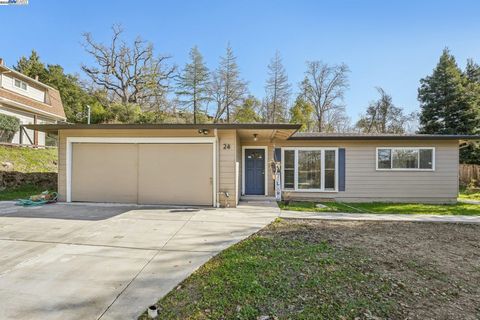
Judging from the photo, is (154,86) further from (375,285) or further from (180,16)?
(375,285)

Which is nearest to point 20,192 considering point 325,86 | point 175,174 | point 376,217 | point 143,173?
point 143,173

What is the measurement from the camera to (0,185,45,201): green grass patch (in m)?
8.92

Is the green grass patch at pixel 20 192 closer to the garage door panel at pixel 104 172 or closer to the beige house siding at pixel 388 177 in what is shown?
the garage door panel at pixel 104 172

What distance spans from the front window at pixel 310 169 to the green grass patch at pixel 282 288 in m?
5.62

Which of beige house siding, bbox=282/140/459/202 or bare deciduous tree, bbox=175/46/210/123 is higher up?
bare deciduous tree, bbox=175/46/210/123

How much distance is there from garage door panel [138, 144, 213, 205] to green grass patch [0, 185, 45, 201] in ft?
15.3

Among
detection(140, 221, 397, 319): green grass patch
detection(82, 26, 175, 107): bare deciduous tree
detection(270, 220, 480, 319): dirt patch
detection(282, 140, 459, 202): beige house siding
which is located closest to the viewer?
detection(140, 221, 397, 319): green grass patch

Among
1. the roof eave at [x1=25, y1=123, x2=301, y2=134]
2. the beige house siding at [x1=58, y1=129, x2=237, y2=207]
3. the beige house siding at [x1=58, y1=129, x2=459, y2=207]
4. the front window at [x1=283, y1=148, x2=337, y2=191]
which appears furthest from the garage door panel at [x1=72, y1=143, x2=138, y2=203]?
the front window at [x1=283, y1=148, x2=337, y2=191]

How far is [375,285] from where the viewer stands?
3.11 metres

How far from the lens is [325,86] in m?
25.0

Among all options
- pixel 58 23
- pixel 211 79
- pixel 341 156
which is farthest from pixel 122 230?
pixel 211 79

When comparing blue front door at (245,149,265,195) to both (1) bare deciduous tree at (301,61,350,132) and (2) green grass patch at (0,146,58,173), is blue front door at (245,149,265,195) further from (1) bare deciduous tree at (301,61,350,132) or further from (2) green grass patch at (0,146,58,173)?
(1) bare deciduous tree at (301,61,350,132)

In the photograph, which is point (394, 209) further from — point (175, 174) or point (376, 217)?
point (175, 174)

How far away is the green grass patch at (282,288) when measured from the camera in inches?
99.4
